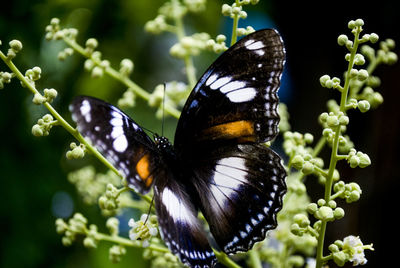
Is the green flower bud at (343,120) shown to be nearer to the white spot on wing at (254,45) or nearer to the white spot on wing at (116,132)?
the white spot on wing at (254,45)

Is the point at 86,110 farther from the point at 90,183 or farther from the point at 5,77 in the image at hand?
the point at 90,183

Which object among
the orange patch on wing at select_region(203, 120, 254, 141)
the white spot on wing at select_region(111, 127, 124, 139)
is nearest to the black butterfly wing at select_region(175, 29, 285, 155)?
the orange patch on wing at select_region(203, 120, 254, 141)

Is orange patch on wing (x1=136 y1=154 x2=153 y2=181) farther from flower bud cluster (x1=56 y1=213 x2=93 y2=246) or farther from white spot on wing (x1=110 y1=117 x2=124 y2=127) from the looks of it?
flower bud cluster (x1=56 y1=213 x2=93 y2=246)

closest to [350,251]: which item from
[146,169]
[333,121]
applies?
[333,121]

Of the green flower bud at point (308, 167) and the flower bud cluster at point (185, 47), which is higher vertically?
the flower bud cluster at point (185, 47)

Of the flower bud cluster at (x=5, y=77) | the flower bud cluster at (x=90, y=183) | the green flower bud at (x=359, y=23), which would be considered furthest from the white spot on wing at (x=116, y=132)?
the green flower bud at (x=359, y=23)

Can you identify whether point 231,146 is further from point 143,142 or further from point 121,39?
point 121,39
